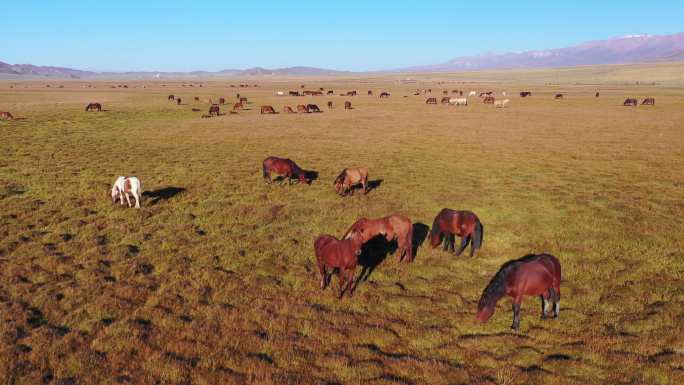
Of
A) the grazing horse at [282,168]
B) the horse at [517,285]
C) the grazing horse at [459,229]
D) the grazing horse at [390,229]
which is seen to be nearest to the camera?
the horse at [517,285]

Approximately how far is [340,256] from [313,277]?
1314 mm

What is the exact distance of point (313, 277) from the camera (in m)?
9.42

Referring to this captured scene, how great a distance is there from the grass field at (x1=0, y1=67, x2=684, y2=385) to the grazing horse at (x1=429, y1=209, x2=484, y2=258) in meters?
0.37

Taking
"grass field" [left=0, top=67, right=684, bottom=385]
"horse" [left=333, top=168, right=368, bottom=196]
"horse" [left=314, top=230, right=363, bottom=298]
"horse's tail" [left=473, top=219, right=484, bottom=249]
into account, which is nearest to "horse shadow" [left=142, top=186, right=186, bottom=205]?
"grass field" [left=0, top=67, right=684, bottom=385]

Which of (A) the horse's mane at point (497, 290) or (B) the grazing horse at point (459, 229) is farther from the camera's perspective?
(B) the grazing horse at point (459, 229)

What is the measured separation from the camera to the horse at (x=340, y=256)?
8.45 meters

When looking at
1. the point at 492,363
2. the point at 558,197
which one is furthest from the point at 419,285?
the point at 558,197

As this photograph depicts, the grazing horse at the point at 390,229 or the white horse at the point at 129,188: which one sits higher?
the white horse at the point at 129,188

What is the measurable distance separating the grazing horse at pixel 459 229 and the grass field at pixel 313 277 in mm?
368

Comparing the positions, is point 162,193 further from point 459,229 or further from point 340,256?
point 459,229

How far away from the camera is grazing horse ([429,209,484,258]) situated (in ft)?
33.0

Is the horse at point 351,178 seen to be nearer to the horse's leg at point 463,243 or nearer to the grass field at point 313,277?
the grass field at point 313,277

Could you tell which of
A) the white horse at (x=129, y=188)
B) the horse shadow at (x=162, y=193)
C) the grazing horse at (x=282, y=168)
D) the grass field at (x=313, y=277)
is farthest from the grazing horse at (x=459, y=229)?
the horse shadow at (x=162, y=193)

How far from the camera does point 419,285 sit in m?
9.04
